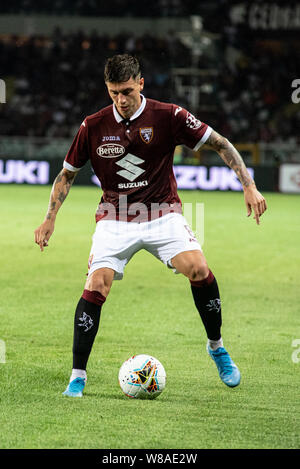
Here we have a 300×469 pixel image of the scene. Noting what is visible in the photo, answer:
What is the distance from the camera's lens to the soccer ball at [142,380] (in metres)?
5.06

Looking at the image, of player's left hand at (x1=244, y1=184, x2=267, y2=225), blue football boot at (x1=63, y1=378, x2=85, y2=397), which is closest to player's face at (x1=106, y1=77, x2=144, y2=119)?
player's left hand at (x1=244, y1=184, x2=267, y2=225)

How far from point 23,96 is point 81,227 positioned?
1813cm

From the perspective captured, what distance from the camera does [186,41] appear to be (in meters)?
31.7

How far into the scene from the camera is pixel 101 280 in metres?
5.18

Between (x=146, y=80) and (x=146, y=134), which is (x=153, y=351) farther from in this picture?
(x=146, y=80)

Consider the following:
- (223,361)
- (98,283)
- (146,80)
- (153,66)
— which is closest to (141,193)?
(98,283)

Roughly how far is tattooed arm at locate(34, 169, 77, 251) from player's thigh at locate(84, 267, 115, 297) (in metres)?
0.46

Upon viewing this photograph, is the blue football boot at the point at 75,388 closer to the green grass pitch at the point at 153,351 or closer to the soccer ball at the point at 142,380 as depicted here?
the green grass pitch at the point at 153,351

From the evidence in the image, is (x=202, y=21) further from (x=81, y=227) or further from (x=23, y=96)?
(x=81, y=227)

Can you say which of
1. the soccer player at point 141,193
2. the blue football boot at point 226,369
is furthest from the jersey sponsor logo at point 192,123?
the blue football boot at point 226,369

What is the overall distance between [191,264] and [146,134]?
0.95 meters

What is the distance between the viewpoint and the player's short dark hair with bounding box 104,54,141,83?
16.7ft

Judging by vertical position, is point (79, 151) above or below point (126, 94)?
below
